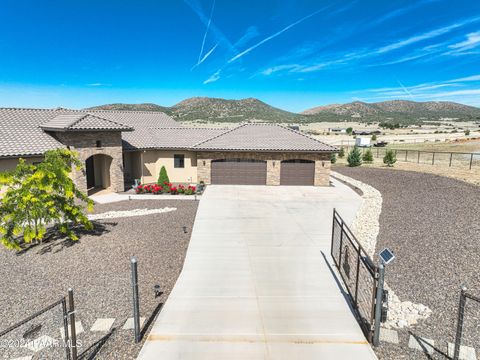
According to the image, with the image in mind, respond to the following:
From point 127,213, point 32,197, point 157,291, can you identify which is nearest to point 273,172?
point 127,213

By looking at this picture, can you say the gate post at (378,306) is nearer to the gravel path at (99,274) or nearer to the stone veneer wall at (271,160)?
the gravel path at (99,274)

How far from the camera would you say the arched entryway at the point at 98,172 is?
23.1 meters

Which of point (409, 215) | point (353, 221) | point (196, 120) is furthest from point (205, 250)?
point (196, 120)

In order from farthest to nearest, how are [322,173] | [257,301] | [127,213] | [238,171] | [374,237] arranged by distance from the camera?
[238,171] → [322,173] → [127,213] → [374,237] → [257,301]

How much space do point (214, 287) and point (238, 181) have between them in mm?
17425

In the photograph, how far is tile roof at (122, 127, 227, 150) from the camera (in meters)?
25.2

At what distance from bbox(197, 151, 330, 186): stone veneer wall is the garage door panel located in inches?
15.6

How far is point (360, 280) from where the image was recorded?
848 centimetres

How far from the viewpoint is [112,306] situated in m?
7.95

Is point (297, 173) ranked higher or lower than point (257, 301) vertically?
higher

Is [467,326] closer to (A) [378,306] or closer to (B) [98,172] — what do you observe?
(A) [378,306]

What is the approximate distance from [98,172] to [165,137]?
6244 mm

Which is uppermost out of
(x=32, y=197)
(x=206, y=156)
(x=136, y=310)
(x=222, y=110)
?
(x=222, y=110)

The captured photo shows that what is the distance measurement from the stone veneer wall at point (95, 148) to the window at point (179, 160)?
188 inches
